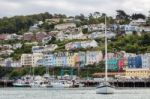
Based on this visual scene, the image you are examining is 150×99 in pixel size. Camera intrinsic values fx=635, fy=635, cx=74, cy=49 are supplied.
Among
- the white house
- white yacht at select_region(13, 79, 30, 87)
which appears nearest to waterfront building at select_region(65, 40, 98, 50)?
the white house

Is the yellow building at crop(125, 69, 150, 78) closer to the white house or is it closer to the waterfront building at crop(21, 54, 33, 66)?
the waterfront building at crop(21, 54, 33, 66)

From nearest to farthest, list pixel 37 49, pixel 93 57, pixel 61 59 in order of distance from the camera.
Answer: pixel 93 57
pixel 61 59
pixel 37 49

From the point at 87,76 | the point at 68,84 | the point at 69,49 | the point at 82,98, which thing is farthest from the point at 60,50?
the point at 82,98

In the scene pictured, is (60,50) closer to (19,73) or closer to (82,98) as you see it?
(19,73)

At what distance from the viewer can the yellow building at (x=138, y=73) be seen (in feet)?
491

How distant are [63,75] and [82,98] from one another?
3369 inches

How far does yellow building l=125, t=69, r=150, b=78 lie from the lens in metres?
150

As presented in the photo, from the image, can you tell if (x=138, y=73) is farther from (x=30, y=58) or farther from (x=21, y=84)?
(x=30, y=58)

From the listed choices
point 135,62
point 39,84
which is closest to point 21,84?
point 39,84

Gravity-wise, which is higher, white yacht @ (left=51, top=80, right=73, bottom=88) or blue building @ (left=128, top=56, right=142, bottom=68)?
blue building @ (left=128, top=56, right=142, bottom=68)

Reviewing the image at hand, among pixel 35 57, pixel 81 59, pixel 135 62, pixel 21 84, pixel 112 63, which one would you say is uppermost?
pixel 35 57

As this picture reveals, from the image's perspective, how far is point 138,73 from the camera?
Result: 497 feet

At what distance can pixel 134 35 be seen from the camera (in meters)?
190

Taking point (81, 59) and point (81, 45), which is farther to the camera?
point (81, 45)
